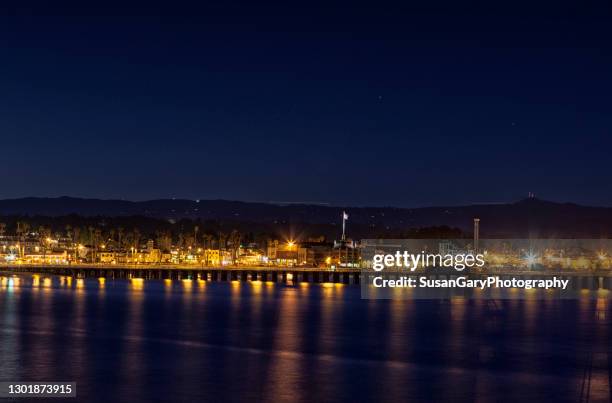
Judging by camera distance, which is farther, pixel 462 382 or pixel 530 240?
pixel 530 240

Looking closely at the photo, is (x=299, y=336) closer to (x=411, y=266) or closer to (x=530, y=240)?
(x=411, y=266)

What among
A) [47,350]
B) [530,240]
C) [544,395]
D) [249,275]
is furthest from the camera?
[530,240]

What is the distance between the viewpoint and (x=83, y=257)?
152 meters

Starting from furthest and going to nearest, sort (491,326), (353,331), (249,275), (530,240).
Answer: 1. (530,240)
2. (249,275)
3. (491,326)
4. (353,331)

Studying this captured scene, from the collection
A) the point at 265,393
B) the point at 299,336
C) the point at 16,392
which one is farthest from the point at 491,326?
the point at 16,392

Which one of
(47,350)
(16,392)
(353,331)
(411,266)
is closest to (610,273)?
(411,266)

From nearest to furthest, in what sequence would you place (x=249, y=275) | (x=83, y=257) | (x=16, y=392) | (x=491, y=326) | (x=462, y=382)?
(x=16, y=392)
(x=462, y=382)
(x=491, y=326)
(x=249, y=275)
(x=83, y=257)

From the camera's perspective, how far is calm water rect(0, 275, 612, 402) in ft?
99.6

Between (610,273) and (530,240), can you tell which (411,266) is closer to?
(610,273)

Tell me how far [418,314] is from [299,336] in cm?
1631

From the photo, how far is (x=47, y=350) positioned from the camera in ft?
127

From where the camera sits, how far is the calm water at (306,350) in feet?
99.6

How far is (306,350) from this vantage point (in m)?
39.8

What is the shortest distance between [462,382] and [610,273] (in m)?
99.4
